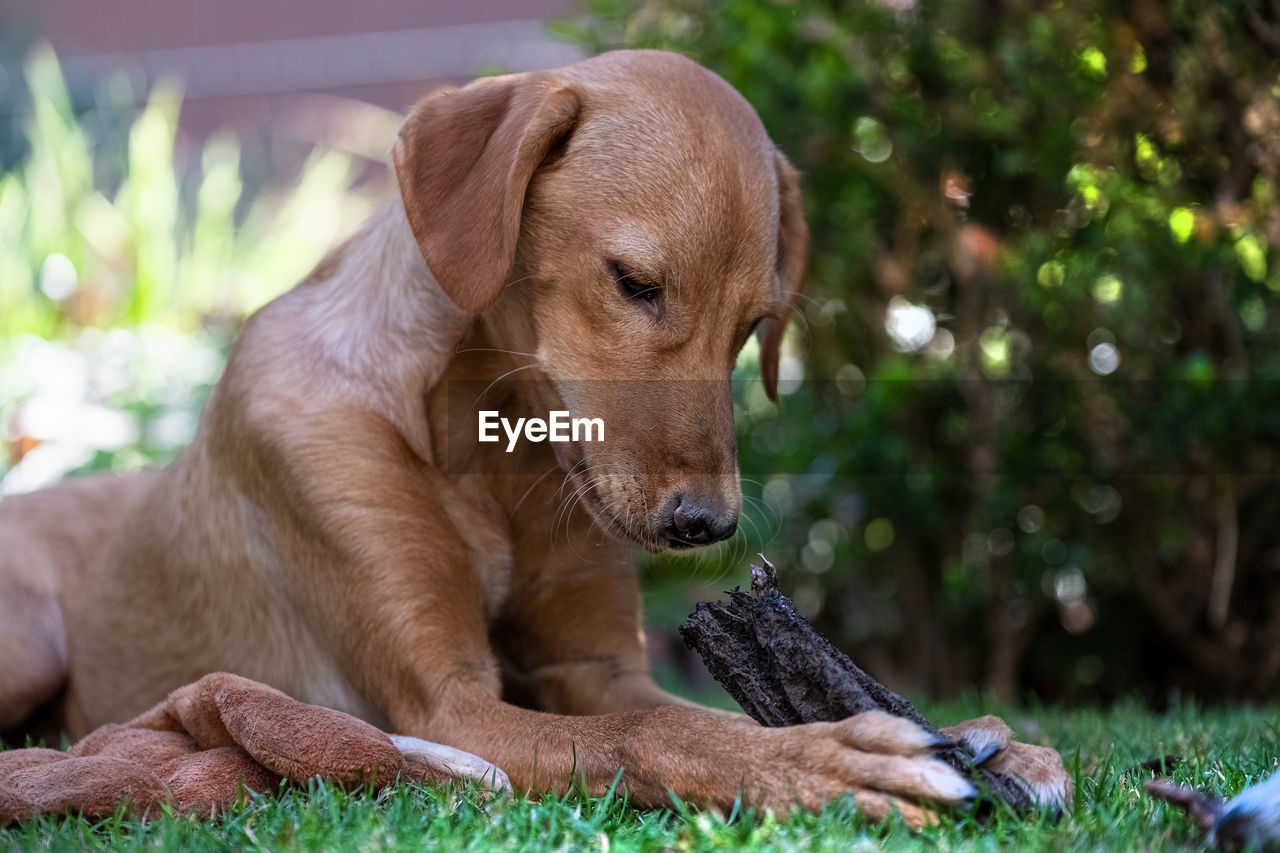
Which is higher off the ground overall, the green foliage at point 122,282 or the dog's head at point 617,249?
the dog's head at point 617,249

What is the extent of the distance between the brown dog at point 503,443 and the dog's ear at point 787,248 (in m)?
0.01

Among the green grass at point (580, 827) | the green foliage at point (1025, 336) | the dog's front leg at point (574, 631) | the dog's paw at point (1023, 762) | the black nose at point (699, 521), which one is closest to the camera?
the green grass at point (580, 827)

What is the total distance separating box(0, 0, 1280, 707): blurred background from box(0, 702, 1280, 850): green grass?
206 cm

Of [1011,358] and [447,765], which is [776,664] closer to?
[447,765]

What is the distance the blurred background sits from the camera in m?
4.14

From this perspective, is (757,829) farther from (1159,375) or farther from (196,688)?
(1159,375)

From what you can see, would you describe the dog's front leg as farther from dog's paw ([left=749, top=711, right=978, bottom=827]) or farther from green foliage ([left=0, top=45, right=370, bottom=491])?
green foliage ([left=0, top=45, right=370, bottom=491])

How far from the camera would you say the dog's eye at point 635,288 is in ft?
8.73

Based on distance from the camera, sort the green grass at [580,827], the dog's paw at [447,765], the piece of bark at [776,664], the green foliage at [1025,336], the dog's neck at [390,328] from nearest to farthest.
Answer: the green grass at [580,827]
the piece of bark at [776,664]
the dog's paw at [447,765]
the dog's neck at [390,328]
the green foliage at [1025,336]

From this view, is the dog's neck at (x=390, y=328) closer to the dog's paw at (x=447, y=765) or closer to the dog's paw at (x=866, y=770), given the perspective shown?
the dog's paw at (x=447, y=765)

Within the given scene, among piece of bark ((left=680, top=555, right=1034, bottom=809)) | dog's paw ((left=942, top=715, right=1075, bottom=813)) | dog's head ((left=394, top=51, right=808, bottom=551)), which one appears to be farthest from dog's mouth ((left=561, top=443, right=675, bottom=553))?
dog's paw ((left=942, top=715, right=1075, bottom=813))

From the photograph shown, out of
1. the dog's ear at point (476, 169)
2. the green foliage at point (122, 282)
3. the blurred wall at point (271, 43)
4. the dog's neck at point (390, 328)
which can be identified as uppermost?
the dog's ear at point (476, 169)

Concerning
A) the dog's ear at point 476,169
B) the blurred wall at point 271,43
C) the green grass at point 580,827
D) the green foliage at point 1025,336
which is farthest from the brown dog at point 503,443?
the blurred wall at point 271,43

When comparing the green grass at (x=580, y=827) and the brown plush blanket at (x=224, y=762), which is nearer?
the green grass at (x=580, y=827)
